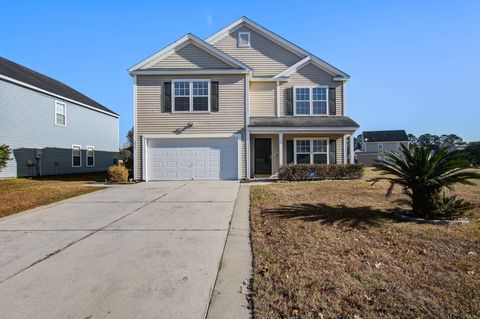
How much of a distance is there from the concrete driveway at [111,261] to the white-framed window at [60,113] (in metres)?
16.0

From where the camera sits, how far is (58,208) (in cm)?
849

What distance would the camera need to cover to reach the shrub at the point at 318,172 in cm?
Result: 1529

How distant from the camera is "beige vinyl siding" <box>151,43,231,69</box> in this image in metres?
16.0

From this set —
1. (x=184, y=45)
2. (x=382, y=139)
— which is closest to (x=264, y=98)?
(x=184, y=45)

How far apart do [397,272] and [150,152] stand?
14028 millimetres

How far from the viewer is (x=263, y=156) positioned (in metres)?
17.7

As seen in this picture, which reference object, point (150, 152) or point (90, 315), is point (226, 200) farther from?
point (150, 152)

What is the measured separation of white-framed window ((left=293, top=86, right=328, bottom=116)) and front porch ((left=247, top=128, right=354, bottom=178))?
1363 millimetres

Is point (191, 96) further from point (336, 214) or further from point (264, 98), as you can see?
point (336, 214)

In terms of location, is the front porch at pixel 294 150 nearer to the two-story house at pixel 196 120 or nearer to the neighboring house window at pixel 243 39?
the two-story house at pixel 196 120

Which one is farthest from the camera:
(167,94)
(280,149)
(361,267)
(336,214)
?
(280,149)

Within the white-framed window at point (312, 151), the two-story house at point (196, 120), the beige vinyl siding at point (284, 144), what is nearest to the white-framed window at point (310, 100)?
the two-story house at point (196, 120)

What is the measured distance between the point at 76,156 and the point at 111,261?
22625mm

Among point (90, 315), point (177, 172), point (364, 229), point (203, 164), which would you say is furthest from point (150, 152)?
point (90, 315)
